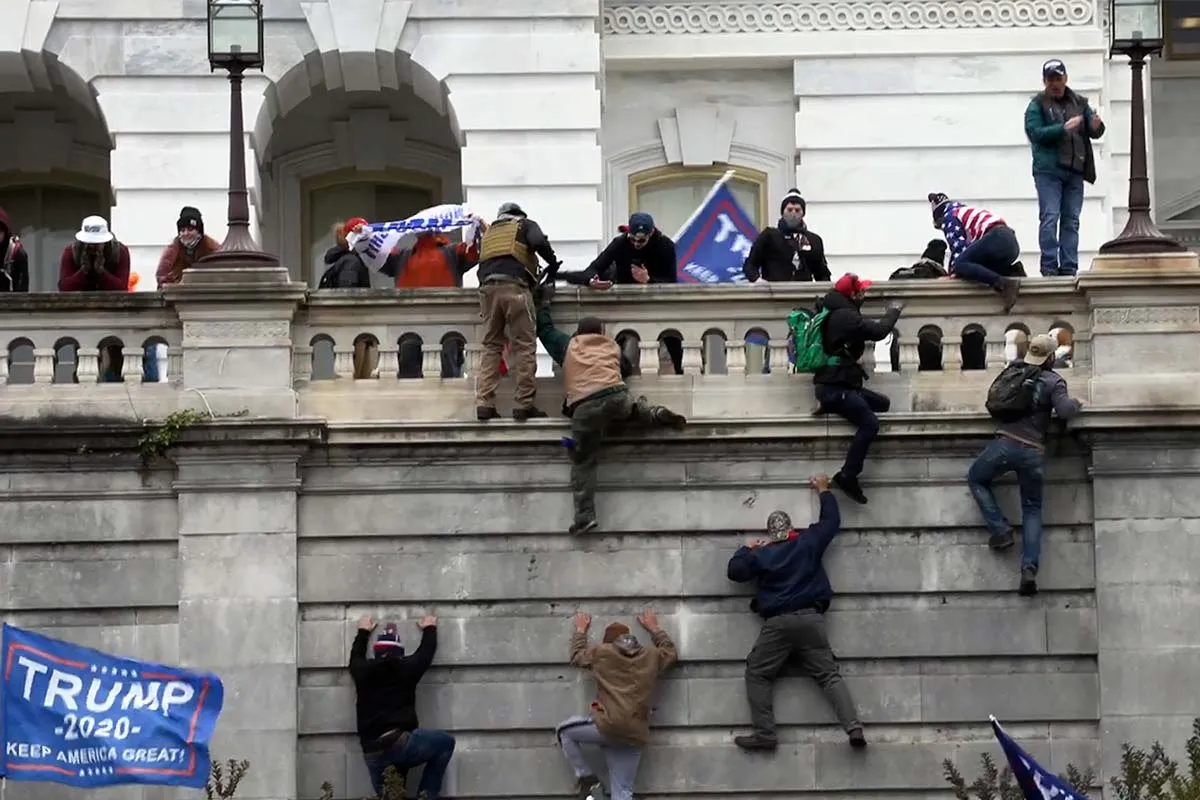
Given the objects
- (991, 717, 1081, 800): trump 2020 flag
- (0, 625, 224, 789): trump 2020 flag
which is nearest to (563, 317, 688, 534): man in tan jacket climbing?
(0, 625, 224, 789): trump 2020 flag

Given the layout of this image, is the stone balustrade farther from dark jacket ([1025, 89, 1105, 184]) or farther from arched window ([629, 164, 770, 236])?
arched window ([629, 164, 770, 236])

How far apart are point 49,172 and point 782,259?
35.4 feet

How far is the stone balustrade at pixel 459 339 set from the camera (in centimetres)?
3030

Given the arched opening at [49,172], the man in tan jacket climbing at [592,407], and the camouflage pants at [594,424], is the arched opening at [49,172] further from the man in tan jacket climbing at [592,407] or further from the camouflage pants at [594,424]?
the camouflage pants at [594,424]

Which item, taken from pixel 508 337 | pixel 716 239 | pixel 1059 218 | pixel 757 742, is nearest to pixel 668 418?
pixel 508 337

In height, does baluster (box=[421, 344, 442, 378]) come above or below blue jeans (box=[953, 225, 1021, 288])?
below

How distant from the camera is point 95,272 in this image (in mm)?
31234

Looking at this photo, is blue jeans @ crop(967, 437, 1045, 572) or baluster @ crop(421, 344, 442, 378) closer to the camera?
blue jeans @ crop(967, 437, 1045, 572)

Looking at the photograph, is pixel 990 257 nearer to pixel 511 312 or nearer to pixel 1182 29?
pixel 511 312

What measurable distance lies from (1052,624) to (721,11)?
10.3 meters

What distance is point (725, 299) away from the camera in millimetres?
30484

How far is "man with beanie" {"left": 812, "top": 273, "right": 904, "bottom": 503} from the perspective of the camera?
29797 millimetres

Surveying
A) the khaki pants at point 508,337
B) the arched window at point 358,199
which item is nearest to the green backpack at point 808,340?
the khaki pants at point 508,337

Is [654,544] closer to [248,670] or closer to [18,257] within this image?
[248,670]
